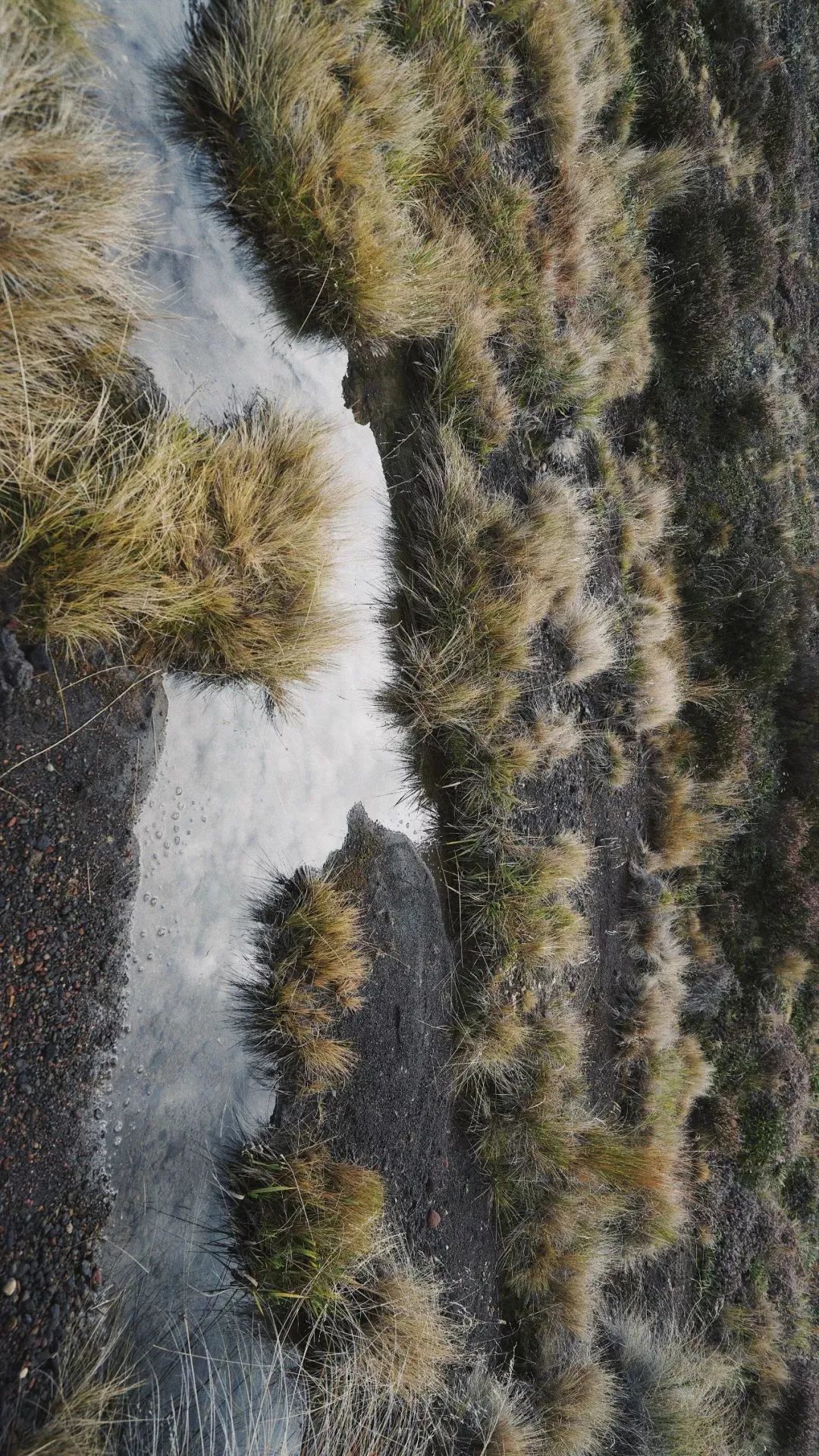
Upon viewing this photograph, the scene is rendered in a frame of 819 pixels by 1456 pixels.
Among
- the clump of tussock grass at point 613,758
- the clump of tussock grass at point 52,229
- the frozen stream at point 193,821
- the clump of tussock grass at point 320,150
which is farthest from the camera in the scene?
the clump of tussock grass at point 613,758

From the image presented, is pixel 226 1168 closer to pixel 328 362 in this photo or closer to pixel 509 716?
pixel 509 716

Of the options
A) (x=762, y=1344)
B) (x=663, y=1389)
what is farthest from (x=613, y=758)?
(x=762, y=1344)

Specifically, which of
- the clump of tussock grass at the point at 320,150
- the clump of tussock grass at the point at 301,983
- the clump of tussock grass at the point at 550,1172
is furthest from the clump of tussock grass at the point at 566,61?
the clump of tussock grass at the point at 550,1172

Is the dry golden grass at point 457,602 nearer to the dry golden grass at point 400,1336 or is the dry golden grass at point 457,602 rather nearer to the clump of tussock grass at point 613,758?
the clump of tussock grass at point 613,758

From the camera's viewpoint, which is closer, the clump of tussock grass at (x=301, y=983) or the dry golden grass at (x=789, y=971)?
the clump of tussock grass at (x=301, y=983)

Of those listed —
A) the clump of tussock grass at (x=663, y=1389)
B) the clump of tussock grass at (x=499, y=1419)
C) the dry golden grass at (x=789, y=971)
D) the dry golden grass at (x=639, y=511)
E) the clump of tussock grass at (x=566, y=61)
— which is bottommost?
the clump of tussock grass at (x=663, y=1389)

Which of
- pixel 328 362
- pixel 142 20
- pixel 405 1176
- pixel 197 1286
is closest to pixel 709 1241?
pixel 405 1176

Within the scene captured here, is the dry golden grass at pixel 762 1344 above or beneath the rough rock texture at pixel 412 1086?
beneath
